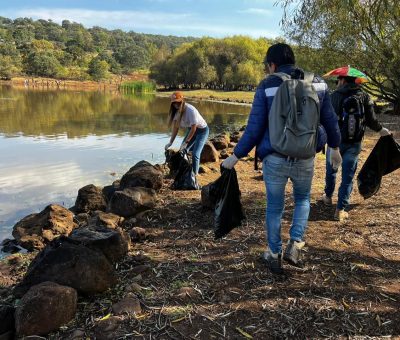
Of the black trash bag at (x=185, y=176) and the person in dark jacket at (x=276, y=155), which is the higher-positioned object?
the person in dark jacket at (x=276, y=155)

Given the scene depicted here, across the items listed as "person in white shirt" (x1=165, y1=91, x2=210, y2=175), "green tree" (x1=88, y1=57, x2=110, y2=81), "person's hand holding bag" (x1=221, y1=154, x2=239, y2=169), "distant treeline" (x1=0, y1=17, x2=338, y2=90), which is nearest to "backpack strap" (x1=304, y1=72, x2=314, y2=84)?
"person's hand holding bag" (x1=221, y1=154, x2=239, y2=169)

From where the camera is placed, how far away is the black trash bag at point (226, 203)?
171 inches

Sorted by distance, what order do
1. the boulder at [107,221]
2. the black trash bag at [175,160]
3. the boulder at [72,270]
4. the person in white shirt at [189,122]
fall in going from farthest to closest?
1. the black trash bag at [175,160]
2. the person in white shirt at [189,122]
3. the boulder at [107,221]
4. the boulder at [72,270]

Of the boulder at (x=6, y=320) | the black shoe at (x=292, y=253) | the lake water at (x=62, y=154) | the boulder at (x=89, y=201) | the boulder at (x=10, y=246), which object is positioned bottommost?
the lake water at (x=62, y=154)

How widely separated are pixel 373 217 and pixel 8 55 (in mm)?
106176

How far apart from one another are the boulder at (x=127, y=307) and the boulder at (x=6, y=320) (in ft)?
2.66

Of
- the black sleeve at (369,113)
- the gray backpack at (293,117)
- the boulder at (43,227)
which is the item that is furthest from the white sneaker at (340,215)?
the boulder at (43,227)

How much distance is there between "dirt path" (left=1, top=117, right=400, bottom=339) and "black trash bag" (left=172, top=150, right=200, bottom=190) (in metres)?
1.94

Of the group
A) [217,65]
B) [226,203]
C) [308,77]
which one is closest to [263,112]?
[308,77]

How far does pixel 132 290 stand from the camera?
152 inches

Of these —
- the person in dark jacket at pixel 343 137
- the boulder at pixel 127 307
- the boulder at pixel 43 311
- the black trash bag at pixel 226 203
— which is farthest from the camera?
the person in dark jacket at pixel 343 137

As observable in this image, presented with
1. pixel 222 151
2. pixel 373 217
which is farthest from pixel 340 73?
pixel 222 151

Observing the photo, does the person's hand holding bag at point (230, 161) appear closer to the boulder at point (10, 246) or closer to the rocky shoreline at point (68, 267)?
the rocky shoreline at point (68, 267)

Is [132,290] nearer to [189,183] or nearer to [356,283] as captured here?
[356,283]
